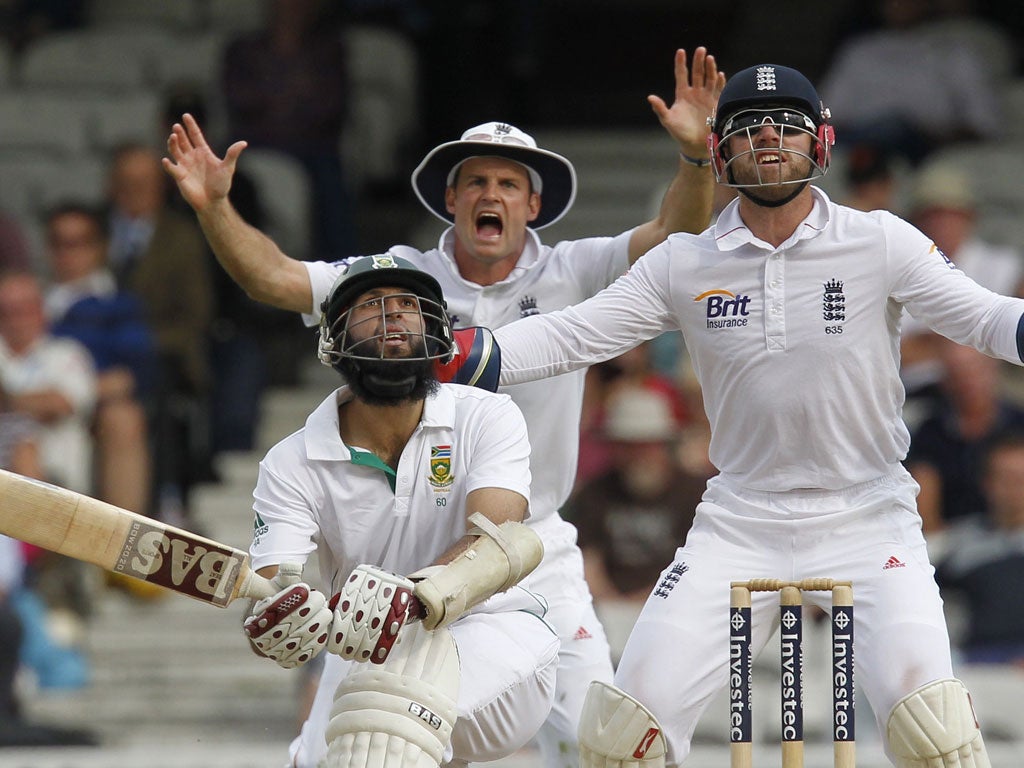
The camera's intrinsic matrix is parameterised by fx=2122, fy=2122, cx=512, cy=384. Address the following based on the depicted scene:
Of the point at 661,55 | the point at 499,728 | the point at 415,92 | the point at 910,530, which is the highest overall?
the point at 661,55

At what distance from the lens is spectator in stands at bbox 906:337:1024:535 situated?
801 centimetres

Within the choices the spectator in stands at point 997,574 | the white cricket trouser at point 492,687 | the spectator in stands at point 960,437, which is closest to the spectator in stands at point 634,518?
the spectator in stands at point 960,437

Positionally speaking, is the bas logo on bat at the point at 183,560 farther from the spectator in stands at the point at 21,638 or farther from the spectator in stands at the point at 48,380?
the spectator in stands at the point at 48,380

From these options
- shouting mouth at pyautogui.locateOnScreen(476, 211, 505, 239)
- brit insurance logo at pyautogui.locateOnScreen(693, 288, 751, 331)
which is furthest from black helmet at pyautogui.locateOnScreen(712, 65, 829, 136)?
shouting mouth at pyautogui.locateOnScreen(476, 211, 505, 239)

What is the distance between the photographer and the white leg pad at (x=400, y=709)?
438cm

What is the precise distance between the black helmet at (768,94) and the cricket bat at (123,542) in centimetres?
151

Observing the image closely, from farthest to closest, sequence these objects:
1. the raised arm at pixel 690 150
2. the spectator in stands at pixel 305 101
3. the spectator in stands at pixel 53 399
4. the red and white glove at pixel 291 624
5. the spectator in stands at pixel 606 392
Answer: the spectator in stands at pixel 305 101 → the spectator in stands at pixel 53 399 → the spectator in stands at pixel 606 392 → the raised arm at pixel 690 150 → the red and white glove at pixel 291 624

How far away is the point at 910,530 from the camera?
191 inches

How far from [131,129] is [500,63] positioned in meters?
2.00

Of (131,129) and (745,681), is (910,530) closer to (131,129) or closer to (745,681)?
(745,681)

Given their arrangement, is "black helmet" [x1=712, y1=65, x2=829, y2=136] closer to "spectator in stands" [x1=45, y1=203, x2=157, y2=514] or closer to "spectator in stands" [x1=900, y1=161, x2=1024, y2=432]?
"spectator in stands" [x1=900, y1=161, x2=1024, y2=432]

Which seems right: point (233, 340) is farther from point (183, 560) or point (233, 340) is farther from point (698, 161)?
point (183, 560)

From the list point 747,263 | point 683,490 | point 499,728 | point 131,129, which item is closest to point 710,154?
point 747,263

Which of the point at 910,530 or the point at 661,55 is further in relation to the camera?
the point at 661,55
